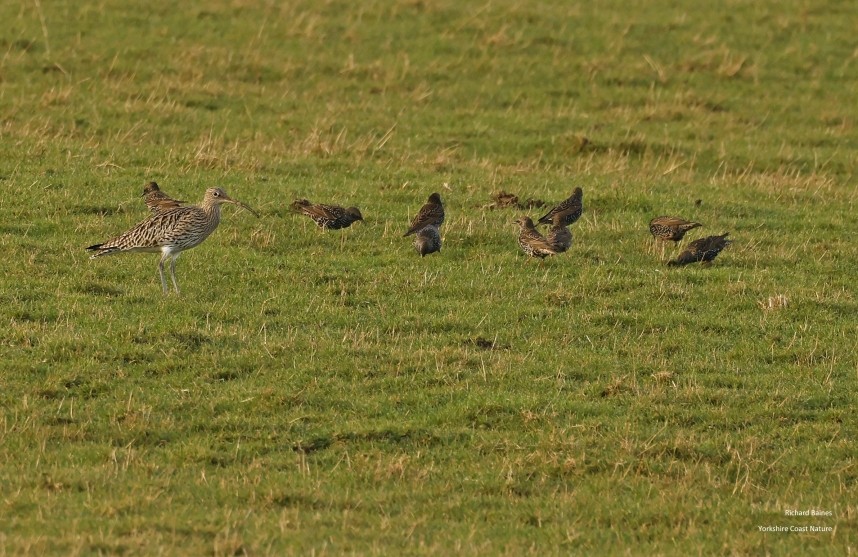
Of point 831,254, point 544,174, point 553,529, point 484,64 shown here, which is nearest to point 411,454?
point 553,529

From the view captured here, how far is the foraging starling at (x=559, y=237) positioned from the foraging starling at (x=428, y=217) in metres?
1.42

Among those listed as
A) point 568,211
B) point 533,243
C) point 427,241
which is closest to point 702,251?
point 568,211

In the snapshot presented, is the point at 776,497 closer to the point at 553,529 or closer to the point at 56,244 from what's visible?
the point at 553,529

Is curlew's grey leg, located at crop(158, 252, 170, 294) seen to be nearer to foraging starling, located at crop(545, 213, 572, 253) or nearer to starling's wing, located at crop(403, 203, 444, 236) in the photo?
starling's wing, located at crop(403, 203, 444, 236)

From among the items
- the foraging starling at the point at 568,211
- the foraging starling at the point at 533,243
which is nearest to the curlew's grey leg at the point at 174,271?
the foraging starling at the point at 533,243

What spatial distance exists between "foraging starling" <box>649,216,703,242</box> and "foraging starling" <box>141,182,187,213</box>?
19.9 feet

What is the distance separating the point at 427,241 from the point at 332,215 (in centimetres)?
147

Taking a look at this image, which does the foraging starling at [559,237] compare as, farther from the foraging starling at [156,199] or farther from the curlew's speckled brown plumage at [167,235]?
the foraging starling at [156,199]

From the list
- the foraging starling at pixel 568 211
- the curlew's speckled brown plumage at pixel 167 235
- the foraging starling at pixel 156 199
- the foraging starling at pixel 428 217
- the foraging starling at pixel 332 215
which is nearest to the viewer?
the curlew's speckled brown plumage at pixel 167 235

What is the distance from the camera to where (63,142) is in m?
21.1

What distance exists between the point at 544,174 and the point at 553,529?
13.0 m

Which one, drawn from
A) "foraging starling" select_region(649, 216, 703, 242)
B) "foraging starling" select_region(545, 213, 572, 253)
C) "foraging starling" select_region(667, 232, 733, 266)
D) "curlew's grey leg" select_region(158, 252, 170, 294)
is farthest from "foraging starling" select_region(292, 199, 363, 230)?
"foraging starling" select_region(667, 232, 733, 266)

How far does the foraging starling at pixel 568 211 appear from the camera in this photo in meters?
17.4

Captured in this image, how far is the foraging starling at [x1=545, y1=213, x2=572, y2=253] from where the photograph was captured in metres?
16.0
